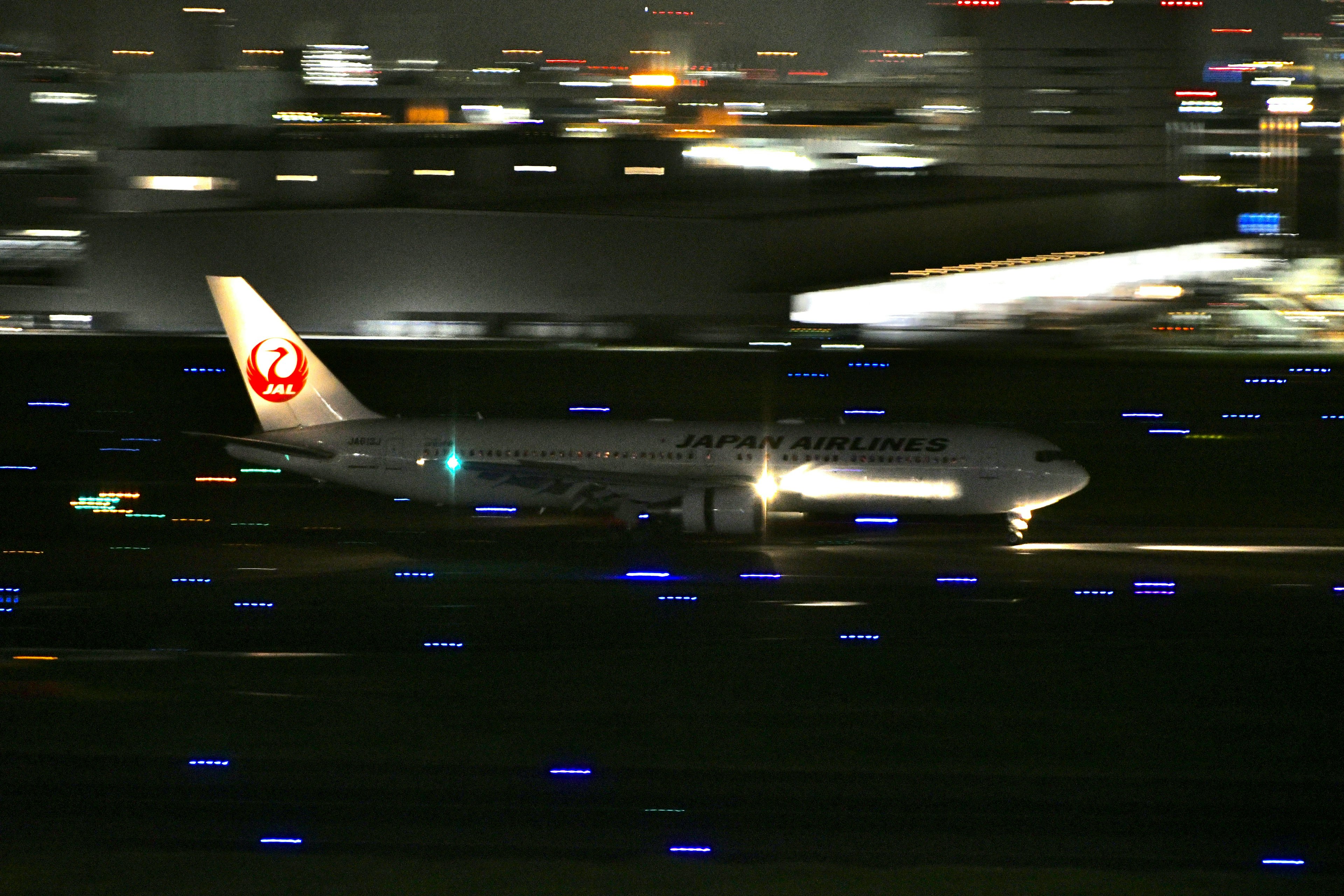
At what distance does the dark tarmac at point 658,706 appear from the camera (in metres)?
11.6

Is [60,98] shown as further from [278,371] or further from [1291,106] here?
[1291,106]

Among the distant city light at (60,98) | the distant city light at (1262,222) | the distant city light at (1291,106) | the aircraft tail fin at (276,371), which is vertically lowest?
the aircraft tail fin at (276,371)

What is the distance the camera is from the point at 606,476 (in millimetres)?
31844

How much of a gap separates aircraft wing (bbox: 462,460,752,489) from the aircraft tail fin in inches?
167

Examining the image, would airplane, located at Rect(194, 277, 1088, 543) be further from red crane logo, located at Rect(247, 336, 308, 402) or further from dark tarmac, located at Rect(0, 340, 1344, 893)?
dark tarmac, located at Rect(0, 340, 1344, 893)

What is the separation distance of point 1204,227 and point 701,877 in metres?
98.5

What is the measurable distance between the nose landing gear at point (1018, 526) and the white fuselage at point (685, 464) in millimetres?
148

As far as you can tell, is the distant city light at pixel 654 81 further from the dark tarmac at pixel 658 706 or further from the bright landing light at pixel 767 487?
the bright landing light at pixel 767 487

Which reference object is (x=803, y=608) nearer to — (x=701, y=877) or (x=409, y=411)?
(x=701, y=877)

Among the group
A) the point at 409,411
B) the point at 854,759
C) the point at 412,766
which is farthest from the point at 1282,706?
the point at 409,411

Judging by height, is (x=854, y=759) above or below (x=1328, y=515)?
above

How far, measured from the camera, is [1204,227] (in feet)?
326

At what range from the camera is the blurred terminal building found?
69.4 metres

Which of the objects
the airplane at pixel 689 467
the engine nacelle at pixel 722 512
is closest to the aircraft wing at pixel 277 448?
the airplane at pixel 689 467
